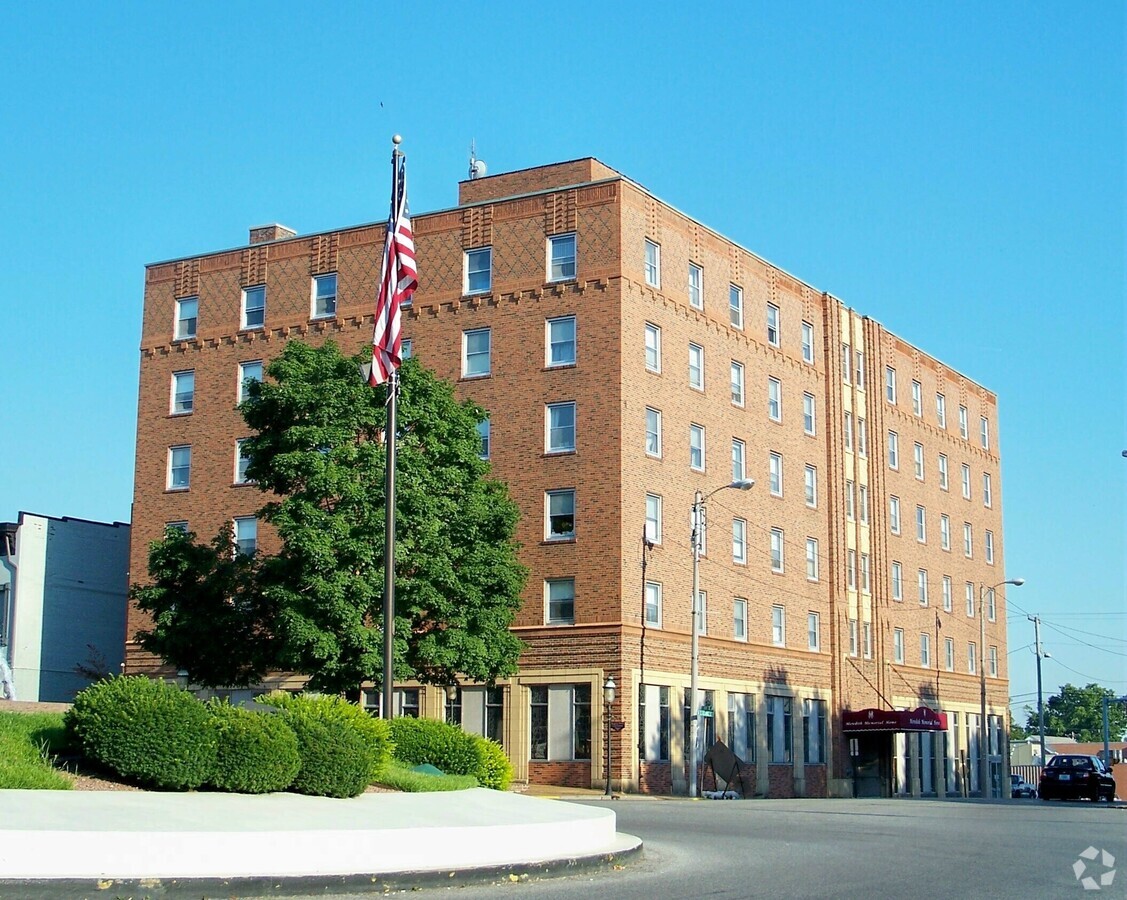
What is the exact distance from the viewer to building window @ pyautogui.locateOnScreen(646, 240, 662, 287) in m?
51.6

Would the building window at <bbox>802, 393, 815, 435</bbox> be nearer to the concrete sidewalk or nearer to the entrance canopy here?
the entrance canopy

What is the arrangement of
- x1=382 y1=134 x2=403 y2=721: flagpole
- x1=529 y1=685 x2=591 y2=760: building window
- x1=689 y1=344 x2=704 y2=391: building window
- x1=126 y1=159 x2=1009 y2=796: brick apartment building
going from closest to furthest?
x1=382 y1=134 x2=403 y2=721: flagpole, x1=529 y1=685 x2=591 y2=760: building window, x1=126 y1=159 x2=1009 y2=796: brick apartment building, x1=689 y1=344 x2=704 y2=391: building window

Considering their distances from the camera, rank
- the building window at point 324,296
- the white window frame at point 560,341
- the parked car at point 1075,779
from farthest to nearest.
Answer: the building window at point 324,296 < the parked car at point 1075,779 < the white window frame at point 560,341

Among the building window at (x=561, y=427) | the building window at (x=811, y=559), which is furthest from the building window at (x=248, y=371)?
the building window at (x=811, y=559)

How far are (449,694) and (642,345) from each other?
12.8m

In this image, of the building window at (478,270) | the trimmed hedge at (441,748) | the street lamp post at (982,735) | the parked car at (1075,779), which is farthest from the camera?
the street lamp post at (982,735)

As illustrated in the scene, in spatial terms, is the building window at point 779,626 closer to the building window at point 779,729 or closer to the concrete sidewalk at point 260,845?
the building window at point 779,729

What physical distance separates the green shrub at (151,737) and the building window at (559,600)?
30.7 m

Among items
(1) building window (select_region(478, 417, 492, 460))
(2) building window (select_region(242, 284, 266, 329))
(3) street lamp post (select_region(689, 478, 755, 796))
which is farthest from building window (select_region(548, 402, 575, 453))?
(2) building window (select_region(242, 284, 266, 329))

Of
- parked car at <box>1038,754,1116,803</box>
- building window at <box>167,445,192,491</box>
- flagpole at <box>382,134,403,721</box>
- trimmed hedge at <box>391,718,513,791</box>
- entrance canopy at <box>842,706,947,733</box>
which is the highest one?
building window at <box>167,445,192,491</box>

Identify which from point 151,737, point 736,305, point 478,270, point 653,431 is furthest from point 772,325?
point 151,737

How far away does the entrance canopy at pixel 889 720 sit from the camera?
59.2 metres

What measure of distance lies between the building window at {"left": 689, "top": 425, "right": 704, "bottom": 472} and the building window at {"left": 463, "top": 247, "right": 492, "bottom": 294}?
8.57m

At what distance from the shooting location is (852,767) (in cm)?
6206
